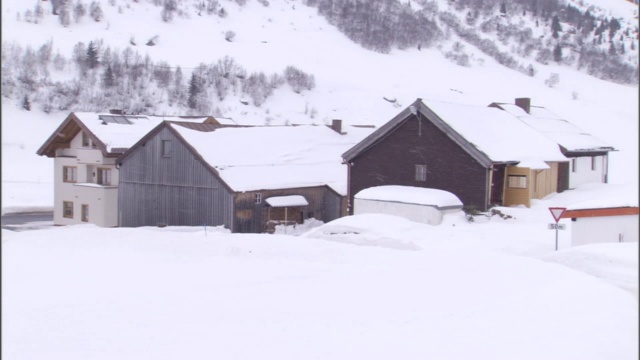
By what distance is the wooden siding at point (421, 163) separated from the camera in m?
29.5

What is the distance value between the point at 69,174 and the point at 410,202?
22880 millimetres

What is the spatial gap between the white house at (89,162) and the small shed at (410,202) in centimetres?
1556

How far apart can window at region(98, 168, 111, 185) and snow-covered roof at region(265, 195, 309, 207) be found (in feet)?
37.7

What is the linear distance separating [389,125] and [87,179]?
18.9 meters

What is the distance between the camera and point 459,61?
6512cm

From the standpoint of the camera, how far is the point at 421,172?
103ft

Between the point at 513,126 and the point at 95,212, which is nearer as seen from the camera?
the point at 513,126

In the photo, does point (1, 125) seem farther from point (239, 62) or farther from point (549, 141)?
point (239, 62)

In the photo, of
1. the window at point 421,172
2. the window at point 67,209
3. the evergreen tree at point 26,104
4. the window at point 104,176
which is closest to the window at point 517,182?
the window at point 421,172

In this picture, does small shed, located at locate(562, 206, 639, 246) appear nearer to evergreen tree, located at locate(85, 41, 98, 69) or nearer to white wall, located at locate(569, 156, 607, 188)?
white wall, located at locate(569, 156, 607, 188)

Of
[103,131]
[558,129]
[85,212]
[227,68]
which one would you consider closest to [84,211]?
[85,212]

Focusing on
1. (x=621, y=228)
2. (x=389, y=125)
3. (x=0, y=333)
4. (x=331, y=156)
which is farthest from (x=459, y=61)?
(x=0, y=333)

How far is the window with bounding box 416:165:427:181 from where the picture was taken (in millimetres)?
31172

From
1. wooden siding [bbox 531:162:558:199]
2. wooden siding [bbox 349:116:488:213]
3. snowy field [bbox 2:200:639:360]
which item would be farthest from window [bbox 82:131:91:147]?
wooden siding [bbox 531:162:558:199]
